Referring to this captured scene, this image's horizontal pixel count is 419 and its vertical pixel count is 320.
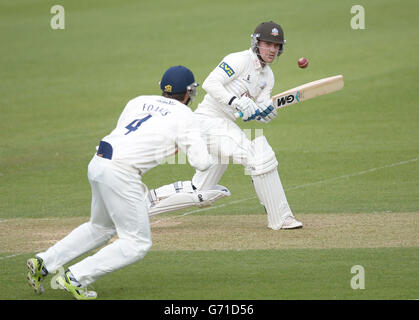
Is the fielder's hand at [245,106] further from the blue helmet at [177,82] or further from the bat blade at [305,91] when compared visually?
the blue helmet at [177,82]

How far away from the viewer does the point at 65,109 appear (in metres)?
17.3

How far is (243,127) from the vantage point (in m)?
15.6

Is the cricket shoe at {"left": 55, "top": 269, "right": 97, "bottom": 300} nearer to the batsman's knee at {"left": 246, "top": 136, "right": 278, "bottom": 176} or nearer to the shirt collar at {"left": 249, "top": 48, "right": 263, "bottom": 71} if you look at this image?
the batsman's knee at {"left": 246, "top": 136, "right": 278, "bottom": 176}

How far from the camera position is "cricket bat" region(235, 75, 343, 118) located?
9.03 m

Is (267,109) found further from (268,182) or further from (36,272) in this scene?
(36,272)

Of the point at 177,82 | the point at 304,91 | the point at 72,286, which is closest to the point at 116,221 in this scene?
the point at 72,286

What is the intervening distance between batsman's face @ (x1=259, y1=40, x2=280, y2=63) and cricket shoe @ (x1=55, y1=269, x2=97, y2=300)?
3.69 meters

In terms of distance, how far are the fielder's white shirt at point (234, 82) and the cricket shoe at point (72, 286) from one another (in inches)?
123

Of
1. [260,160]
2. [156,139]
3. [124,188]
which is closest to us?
[124,188]

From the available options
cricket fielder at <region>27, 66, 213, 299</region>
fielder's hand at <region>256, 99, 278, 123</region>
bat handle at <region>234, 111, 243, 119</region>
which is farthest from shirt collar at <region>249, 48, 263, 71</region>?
cricket fielder at <region>27, 66, 213, 299</region>

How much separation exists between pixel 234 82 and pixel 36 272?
3.44 metres

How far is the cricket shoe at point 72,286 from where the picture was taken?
594 cm

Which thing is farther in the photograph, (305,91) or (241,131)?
(305,91)
